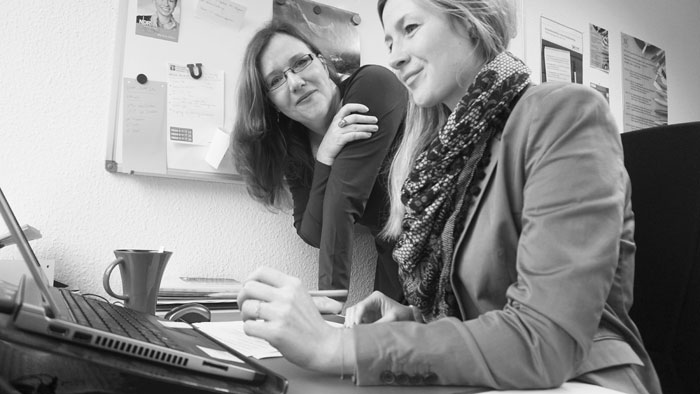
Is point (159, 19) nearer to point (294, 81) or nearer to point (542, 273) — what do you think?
point (294, 81)

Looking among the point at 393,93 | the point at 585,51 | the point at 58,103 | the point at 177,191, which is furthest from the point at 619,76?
the point at 58,103

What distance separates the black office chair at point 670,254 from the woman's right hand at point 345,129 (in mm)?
661

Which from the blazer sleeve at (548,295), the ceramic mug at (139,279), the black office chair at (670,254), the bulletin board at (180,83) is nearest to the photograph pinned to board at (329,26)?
the bulletin board at (180,83)

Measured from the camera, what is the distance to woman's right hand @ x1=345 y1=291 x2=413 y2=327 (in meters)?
0.91

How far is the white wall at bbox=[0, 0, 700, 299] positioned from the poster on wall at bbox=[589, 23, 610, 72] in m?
1.64

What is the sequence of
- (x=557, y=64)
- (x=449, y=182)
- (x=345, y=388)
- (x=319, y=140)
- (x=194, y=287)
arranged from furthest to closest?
(x=557, y=64), (x=319, y=140), (x=194, y=287), (x=449, y=182), (x=345, y=388)

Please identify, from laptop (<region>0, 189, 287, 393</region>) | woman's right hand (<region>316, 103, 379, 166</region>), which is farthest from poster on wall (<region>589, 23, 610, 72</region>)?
laptop (<region>0, 189, 287, 393</region>)

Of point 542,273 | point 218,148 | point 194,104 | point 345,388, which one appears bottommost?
point 345,388

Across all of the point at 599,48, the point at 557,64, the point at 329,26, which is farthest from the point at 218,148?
the point at 599,48

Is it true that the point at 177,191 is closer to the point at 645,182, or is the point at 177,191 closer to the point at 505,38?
the point at 505,38

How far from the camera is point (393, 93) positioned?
1.47m

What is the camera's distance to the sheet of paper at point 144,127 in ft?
4.50

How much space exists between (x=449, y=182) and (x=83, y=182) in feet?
3.03

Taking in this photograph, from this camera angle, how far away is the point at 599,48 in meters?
2.41
